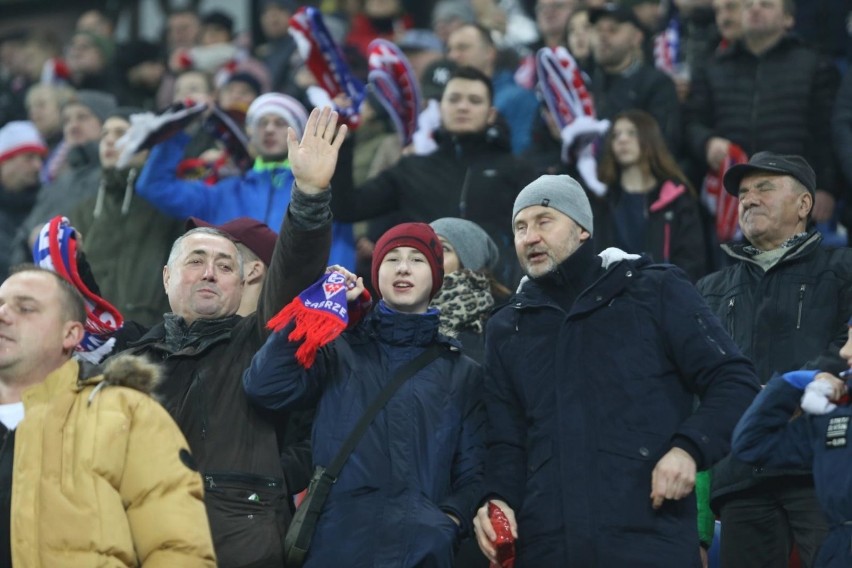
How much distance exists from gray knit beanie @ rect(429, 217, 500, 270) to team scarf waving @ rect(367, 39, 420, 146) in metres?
2.50

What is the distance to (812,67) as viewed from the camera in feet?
34.4

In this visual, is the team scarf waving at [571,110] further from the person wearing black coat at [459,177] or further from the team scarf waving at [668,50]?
the team scarf waving at [668,50]

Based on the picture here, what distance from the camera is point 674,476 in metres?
6.09

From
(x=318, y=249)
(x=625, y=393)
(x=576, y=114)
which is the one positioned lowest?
(x=625, y=393)

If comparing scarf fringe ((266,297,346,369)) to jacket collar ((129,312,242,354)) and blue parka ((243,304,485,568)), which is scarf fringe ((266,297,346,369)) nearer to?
blue parka ((243,304,485,568))

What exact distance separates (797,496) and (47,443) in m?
3.08

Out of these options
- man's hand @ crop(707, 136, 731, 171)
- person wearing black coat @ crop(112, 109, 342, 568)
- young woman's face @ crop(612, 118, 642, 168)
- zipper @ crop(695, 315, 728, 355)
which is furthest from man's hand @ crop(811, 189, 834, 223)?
person wearing black coat @ crop(112, 109, 342, 568)

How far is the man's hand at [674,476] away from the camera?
240 inches

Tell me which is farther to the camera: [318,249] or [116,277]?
[116,277]

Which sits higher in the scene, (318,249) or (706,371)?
(318,249)

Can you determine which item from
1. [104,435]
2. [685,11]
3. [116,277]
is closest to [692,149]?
[685,11]

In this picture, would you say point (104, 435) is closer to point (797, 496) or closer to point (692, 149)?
point (797, 496)

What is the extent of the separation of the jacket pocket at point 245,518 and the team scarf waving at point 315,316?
50cm

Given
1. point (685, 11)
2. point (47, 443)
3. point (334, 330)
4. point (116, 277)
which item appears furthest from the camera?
point (685, 11)
